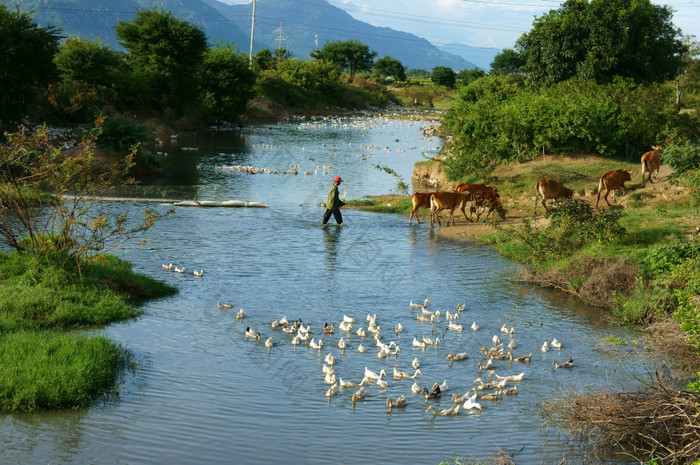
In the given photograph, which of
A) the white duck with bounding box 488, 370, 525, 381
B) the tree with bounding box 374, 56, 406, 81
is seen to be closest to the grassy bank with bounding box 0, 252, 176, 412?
the white duck with bounding box 488, 370, 525, 381

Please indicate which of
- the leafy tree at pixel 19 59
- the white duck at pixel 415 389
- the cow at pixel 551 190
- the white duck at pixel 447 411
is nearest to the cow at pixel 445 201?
the cow at pixel 551 190

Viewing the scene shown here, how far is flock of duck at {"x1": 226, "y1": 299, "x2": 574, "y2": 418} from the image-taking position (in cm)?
1121

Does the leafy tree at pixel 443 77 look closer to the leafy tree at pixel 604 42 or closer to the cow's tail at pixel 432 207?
the leafy tree at pixel 604 42

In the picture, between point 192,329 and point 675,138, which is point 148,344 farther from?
point 675,138

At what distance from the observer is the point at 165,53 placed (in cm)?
5831

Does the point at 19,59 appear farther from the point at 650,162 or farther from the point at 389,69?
the point at 389,69

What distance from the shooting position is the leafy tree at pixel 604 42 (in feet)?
112

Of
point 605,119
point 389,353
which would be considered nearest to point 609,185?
point 605,119

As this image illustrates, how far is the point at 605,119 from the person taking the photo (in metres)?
29.0

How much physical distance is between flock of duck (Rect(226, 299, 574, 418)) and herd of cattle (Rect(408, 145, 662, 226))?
28.5ft

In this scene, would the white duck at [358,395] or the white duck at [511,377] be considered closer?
the white duck at [358,395]

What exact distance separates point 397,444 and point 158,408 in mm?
3270

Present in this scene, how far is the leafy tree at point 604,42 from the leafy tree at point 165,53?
29.5 meters

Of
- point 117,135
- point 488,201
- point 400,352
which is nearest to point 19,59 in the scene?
point 117,135
